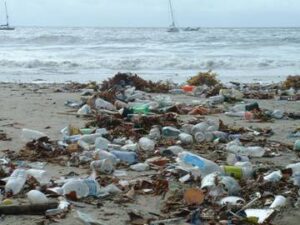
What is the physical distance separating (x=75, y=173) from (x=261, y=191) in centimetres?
148

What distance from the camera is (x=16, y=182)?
3445 mm

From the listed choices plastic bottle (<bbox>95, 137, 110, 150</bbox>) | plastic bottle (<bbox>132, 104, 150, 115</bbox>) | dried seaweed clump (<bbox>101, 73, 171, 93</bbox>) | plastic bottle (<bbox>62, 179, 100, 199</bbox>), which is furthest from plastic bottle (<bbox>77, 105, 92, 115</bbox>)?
plastic bottle (<bbox>62, 179, 100, 199</bbox>)

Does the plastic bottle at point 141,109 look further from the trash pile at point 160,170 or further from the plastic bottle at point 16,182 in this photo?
the plastic bottle at point 16,182

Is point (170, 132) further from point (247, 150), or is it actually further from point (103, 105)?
point (103, 105)

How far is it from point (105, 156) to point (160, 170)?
0.52 metres

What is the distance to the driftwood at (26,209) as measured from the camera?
2.97 meters

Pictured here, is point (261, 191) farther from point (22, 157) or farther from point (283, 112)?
point (283, 112)

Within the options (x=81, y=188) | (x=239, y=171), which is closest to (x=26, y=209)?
(x=81, y=188)

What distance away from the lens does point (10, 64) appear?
20016 mm

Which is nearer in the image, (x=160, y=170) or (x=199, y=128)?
(x=160, y=170)

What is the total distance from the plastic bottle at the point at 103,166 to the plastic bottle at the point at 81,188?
59 centimetres

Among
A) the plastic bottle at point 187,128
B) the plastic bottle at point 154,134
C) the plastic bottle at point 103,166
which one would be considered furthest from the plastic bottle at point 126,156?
the plastic bottle at point 187,128

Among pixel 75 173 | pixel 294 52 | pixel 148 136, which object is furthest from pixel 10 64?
pixel 75 173

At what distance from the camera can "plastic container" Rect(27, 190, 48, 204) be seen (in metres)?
3.13
